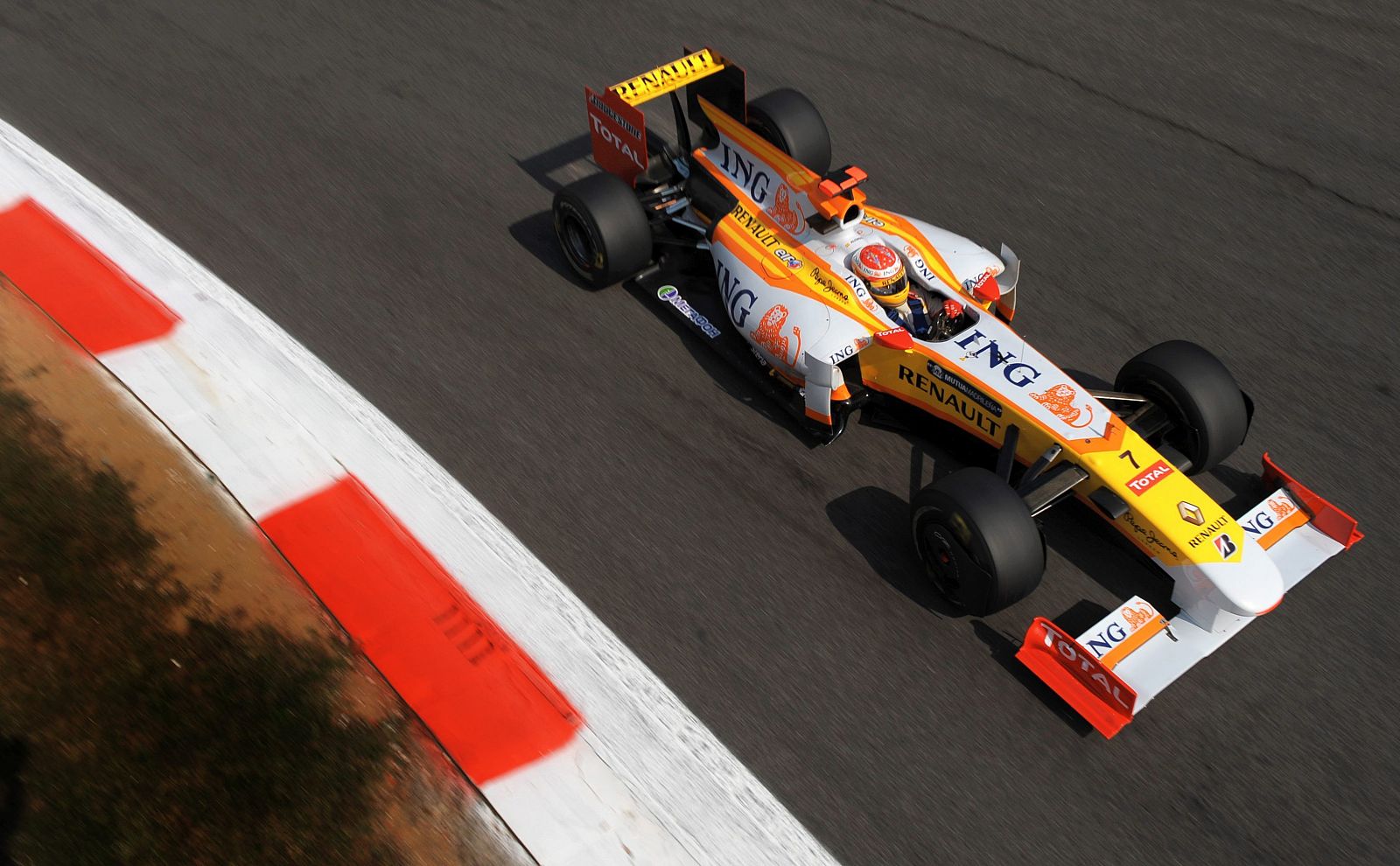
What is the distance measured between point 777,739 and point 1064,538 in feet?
7.01

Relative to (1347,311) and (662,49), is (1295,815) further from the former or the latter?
(662,49)

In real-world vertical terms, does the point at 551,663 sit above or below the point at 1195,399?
below

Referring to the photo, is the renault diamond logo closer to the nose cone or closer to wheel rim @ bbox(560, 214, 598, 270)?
the nose cone

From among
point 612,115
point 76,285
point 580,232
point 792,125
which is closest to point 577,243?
point 580,232

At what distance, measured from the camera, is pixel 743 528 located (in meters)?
6.17

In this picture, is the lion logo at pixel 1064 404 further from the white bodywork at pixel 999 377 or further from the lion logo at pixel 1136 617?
the lion logo at pixel 1136 617

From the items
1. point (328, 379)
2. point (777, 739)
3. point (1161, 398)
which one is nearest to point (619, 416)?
point (328, 379)

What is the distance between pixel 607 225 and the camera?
7.05 m

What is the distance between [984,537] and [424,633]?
2.97m

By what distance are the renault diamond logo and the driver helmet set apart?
1989mm

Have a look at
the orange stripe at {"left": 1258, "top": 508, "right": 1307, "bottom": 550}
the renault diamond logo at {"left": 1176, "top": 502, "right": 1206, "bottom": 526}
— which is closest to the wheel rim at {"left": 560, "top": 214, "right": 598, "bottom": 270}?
the renault diamond logo at {"left": 1176, "top": 502, "right": 1206, "bottom": 526}

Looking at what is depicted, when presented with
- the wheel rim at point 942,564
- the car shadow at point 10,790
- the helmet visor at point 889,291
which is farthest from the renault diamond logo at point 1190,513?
the car shadow at point 10,790

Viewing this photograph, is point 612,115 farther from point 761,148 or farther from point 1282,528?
point 1282,528

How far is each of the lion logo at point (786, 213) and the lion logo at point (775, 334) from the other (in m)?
0.63
